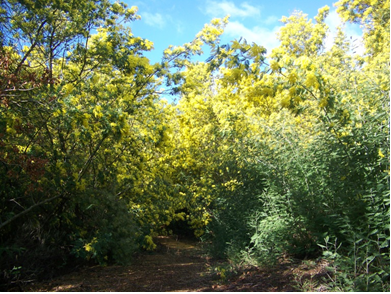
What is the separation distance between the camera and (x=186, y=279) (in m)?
5.25

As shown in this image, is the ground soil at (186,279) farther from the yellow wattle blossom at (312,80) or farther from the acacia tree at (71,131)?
the yellow wattle blossom at (312,80)

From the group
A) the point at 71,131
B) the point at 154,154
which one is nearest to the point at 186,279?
the point at 71,131

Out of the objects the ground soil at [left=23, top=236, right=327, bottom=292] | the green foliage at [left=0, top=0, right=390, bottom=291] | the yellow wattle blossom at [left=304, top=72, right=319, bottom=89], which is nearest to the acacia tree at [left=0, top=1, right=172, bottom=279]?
the green foliage at [left=0, top=0, right=390, bottom=291]

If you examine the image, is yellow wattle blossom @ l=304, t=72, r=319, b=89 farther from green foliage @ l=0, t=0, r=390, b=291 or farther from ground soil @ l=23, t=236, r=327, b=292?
ground soil @ l=23, t=236, r=327, b=292

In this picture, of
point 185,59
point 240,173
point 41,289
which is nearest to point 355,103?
point 240,173

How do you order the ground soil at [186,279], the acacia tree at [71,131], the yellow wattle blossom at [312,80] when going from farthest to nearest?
1. the acacia tree at [71,131]
2. the ground soil at [186,279]
3. the yellow wattle blossom at [312,80]

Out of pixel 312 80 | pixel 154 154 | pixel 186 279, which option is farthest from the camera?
pixel 154 154

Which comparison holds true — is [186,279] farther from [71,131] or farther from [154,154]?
[154,154]

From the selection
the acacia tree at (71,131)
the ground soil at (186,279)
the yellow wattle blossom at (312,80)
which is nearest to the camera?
the yellow wattle blossom at (312,80)

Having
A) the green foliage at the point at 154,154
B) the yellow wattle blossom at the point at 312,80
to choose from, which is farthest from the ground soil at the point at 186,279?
the yellow wattle blossom at the point at 312,80

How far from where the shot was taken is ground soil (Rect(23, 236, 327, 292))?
13.4ft

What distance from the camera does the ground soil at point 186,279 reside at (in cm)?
408

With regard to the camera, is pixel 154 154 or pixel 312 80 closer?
pixel 312 80

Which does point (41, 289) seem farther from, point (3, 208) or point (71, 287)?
point (3, 208)
